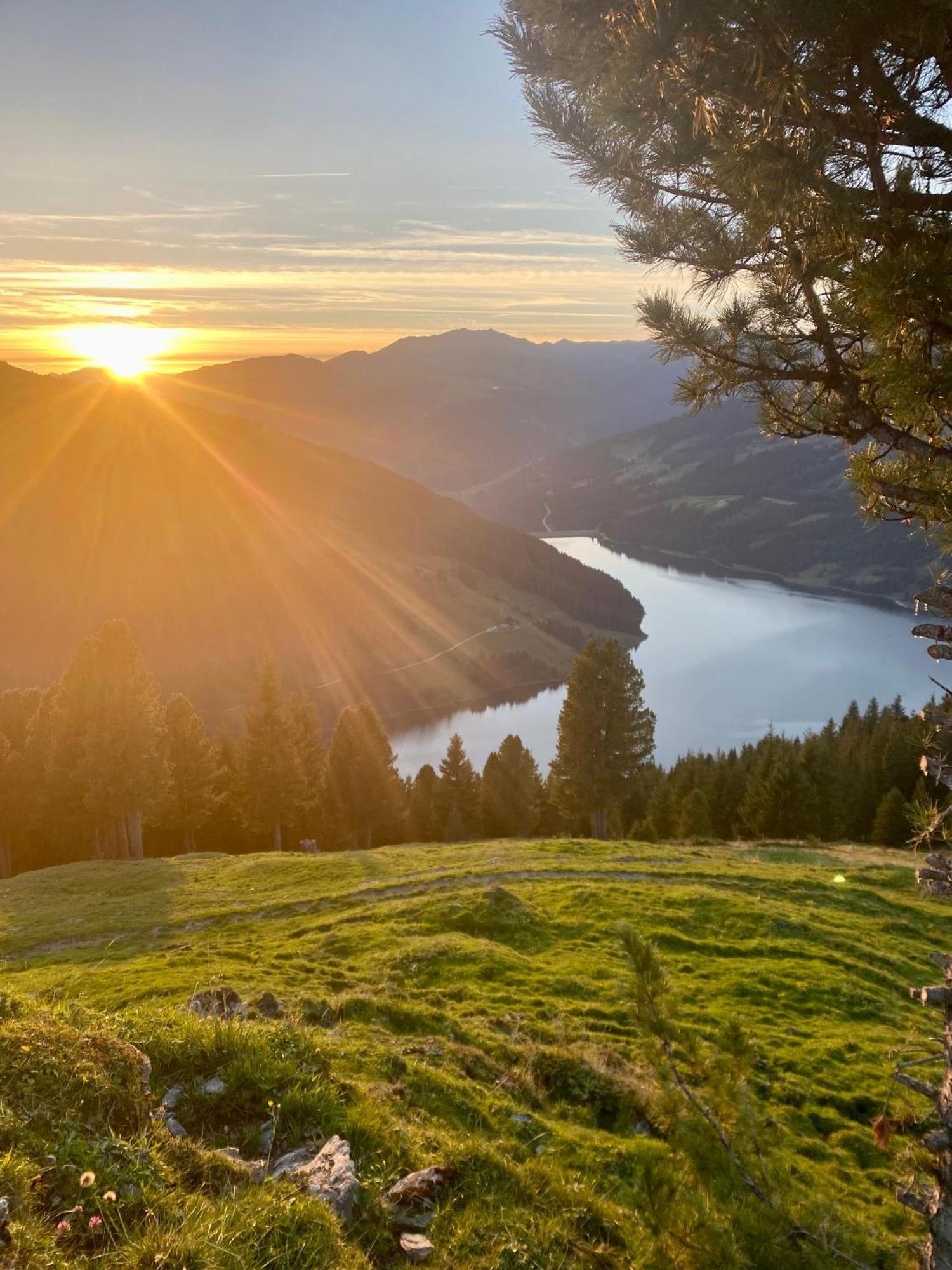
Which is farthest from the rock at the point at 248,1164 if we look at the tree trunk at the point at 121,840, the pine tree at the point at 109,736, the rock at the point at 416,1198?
the tree trunk at the point at 121,840

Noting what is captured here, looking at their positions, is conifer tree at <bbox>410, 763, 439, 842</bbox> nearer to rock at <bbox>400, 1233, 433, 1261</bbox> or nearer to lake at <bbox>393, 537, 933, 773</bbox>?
lake at <bbox>393, 537, 933, 773</bbox>

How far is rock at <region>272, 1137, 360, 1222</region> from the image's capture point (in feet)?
17.8

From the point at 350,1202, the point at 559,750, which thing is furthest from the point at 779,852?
the point at 350,1202

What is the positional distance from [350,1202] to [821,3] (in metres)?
9.24

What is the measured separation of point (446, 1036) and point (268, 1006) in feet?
8.08

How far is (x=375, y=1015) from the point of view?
10312 millimetres

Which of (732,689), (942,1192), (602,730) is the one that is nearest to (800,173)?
(942,1192)

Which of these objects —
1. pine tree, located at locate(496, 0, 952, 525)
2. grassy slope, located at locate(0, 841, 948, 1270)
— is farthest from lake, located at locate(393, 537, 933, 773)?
pine tree, located at locate(496, 0, 952, 525)

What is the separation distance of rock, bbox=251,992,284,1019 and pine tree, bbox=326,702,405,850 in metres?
39.2

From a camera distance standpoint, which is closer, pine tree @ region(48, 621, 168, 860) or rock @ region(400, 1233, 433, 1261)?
rock @ region(400, 1233, 433, 1261)

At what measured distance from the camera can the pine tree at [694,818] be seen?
46.9 meters

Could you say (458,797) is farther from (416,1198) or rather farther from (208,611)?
(208,611)

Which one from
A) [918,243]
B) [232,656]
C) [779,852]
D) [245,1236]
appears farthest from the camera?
[232,656]

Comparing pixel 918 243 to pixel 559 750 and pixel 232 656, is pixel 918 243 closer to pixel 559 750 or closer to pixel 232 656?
pixel 559 750
